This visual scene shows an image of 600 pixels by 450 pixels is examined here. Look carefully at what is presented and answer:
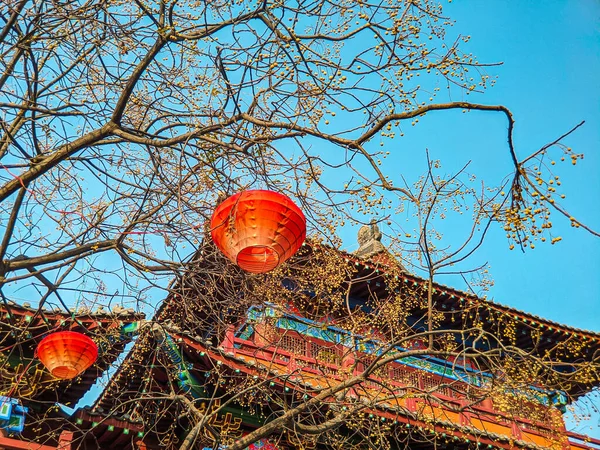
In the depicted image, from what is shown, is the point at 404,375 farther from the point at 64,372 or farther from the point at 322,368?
the point at 64,372

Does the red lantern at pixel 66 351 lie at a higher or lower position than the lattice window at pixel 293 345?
lower

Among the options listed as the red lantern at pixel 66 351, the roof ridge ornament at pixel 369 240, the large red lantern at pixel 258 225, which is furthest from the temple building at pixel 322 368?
the roof ridge ornament at pixel 369 240

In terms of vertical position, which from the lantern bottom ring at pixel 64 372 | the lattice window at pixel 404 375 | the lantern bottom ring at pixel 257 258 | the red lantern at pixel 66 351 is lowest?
the lantern bottom ring at pixel 64 372

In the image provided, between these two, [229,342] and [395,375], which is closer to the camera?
[229,342]

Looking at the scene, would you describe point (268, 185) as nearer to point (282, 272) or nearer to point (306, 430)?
point (306, 430)

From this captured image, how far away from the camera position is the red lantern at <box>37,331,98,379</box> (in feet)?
20.9

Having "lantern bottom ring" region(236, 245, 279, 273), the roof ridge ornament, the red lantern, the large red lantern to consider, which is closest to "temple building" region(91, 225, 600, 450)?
the red lantern

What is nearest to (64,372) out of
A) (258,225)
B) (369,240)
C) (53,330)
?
(53,330)

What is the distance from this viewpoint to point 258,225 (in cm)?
403

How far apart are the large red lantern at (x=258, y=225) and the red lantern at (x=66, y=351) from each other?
9.71 ft

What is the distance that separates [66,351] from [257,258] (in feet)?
10.4

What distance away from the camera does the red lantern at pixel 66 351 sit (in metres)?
6.38

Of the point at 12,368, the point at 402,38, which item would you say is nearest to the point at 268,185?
the point at 402,38

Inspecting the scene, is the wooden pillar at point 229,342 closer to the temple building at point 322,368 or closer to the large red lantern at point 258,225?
the temple building at point 322,368
